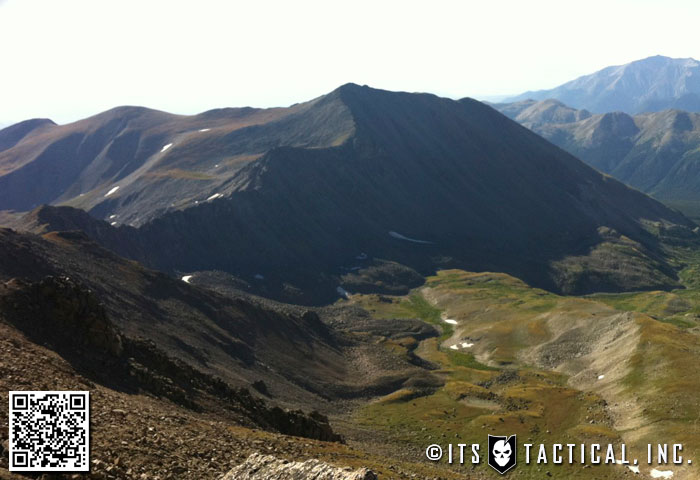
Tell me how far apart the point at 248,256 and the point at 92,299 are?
146381mm

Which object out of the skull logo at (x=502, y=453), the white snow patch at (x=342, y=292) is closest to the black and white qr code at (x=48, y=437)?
the skull logo at (x=502, y=453)

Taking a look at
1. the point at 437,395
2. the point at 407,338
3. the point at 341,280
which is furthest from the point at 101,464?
the point at 341,280

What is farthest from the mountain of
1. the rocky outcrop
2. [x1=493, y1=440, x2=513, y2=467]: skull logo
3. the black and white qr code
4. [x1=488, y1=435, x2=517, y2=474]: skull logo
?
[x1=493, y1=440, x2=513, y2=467]: skull logo

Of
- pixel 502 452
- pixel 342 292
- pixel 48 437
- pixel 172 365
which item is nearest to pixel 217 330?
pixel 172 365

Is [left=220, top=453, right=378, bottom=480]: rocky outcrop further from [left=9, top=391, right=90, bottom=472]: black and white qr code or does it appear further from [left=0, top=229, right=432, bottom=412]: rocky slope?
[left=0, top=229, right=432, bottom=412]: rocky slope

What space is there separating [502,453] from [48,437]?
5753cm

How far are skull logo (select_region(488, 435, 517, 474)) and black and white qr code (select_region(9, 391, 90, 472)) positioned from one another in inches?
2001

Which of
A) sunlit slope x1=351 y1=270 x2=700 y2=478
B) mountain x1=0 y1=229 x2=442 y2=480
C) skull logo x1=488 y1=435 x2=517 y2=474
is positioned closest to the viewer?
mountain x1=0 y1=229 x2=442 y2=480

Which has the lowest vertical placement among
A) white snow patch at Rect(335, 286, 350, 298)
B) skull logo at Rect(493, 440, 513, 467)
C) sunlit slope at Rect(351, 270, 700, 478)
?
skull logo at Rect(493, 440, 513, 467)

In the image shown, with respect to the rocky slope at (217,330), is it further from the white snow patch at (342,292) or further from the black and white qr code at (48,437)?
the white snow patch at (342,292)

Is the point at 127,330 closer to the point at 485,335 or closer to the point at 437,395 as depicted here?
the point at 437,395

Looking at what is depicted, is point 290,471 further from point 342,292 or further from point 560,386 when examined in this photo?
point 342,292

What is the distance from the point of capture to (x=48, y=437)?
74.3 feet

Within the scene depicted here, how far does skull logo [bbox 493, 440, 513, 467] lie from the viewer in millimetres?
64863
